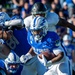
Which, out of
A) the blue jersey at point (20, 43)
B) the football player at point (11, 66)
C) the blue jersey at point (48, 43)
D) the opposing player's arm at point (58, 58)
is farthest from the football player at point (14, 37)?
the opposing player's arm at point (58, 58)

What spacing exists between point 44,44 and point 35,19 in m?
0.33

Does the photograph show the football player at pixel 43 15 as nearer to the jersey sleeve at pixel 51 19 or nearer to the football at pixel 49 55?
the jersey sleeve at pixel 51 19

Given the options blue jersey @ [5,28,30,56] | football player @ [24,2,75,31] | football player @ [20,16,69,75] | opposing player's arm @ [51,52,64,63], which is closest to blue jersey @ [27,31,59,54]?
football player @ [20,16,69,75]

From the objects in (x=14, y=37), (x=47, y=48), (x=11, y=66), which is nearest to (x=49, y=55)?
(x=47, y=48)

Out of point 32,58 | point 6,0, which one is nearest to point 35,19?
point 32,58

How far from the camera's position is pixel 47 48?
5648 millimetres

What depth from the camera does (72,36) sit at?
9.55 m

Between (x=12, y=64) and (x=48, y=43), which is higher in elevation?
(x=48, y=43)

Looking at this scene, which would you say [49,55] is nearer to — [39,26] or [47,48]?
[47,48]

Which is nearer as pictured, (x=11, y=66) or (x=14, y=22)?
(x=11, y=66)

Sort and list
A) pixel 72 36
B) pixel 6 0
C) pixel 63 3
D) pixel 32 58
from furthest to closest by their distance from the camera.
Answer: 1. pixel 6 0
2. pixel 63 3
3. pixel 72 36
4. pixel 32 58

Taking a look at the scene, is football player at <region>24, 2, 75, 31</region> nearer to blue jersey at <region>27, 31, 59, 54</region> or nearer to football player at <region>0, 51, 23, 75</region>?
blue jersey at <region>27, 31, 59, 54</region>

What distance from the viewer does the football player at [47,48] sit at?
5.56 m

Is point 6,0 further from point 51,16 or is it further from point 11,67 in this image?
point 11,67
